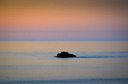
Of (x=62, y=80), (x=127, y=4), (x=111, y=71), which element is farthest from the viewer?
(x=127, y=4)

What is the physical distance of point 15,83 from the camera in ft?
19.8

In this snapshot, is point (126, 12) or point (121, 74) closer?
point (121, 74)

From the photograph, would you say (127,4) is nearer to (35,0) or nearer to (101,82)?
(35,0)

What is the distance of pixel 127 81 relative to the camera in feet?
20.2

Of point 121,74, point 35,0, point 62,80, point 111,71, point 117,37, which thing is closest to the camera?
point 62,80

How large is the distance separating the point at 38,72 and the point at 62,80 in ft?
3.72

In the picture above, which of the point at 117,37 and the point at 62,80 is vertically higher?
the point at 117,37

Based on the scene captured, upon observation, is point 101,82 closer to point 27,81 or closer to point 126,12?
point 27,81

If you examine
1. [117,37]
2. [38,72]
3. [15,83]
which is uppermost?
[117,37]

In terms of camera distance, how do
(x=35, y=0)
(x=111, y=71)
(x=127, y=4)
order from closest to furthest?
(x=111, y=71) → (x=127, y=4) → (x=35, y=0)

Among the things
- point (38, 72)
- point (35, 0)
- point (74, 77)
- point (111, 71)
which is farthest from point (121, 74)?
point (35, 0)

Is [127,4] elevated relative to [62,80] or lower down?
elevated

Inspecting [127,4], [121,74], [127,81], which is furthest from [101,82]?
[127,4]

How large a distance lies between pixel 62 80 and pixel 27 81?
2.22ft
